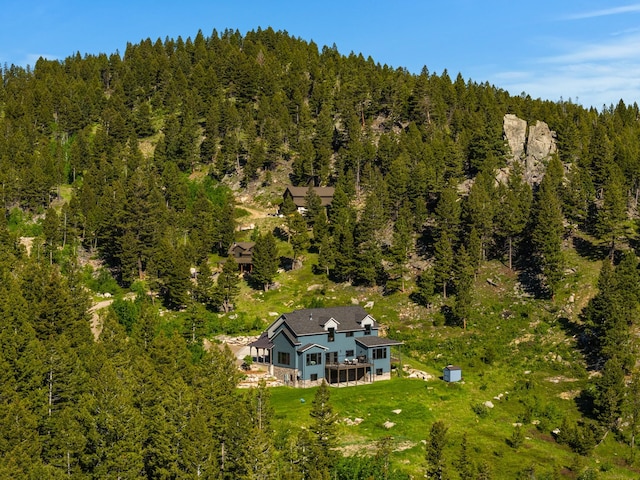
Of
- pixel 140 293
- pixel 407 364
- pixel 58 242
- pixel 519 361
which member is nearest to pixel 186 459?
pixel 407 364

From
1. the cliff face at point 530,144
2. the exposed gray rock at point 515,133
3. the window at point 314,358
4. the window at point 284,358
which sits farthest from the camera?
the exposed gray rock at point 515,133

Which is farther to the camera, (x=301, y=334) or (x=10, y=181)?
(x=10, y=181)

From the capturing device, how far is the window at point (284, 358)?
79500 mm

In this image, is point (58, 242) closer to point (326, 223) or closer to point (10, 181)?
point (10, 181)

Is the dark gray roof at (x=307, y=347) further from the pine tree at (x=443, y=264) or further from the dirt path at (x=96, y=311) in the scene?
the dirt path at (x=96, y=311)

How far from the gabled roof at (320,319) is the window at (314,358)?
2815 mm

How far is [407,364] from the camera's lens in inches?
3282

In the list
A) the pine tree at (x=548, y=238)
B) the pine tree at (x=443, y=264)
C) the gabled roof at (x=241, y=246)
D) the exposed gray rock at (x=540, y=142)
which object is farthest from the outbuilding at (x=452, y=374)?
the exposed gray rock at (x=540, y=142)

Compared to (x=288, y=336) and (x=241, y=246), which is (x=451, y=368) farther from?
(x=241, y=246)

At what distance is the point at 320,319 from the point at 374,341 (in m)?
7.65

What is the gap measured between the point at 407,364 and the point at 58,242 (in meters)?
66.3

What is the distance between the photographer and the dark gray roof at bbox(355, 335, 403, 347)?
80188 millimetres

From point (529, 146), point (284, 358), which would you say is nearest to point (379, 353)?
point (284, 358)

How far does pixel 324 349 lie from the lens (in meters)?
79.6
